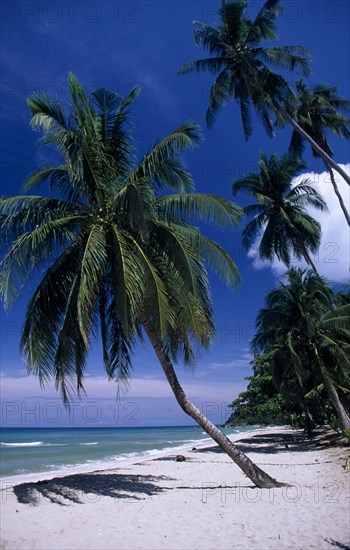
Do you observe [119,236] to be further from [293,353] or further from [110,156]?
[293,353]

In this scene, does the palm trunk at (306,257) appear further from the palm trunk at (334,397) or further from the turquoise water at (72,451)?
the turquoise water at (72,451)

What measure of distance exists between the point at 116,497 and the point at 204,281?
15.5 feet

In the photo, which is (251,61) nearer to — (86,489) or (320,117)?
(320,117)

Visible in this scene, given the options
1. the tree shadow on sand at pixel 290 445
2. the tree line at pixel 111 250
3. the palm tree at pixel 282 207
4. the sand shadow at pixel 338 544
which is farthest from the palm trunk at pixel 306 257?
the sand shadow at pixel 338 544

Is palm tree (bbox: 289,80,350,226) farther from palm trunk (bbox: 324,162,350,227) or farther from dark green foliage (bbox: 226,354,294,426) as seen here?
dark green foliage (bbox: 226,354,294,426)

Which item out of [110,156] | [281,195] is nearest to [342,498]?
[110,156]

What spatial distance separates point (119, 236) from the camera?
8.76 meters

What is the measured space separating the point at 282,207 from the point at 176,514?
17.3m

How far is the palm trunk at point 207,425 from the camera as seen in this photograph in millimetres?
8828

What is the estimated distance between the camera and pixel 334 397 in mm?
17109

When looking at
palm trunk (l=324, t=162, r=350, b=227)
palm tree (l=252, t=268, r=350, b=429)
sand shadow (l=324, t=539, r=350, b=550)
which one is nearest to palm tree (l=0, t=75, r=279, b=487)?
sand shadow (l=324, t=539, r=350, b=550)

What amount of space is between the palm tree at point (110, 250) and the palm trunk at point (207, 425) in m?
0.02

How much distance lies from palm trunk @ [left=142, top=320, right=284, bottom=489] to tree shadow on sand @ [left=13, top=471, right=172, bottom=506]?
68.8 inches

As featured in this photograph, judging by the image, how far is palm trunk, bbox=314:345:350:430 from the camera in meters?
16.9
